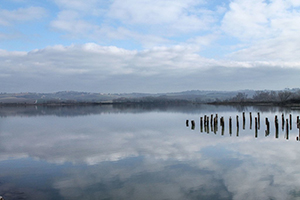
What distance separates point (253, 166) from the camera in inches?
534

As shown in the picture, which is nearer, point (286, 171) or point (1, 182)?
point (1, 182)

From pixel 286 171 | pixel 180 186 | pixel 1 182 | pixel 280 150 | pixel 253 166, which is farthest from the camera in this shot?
pixel 280 150

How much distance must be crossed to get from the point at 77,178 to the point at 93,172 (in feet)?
3.51

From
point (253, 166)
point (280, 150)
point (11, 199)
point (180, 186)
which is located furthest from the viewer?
point (280, 150)

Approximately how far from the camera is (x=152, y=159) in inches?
607

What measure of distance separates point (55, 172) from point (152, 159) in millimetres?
5400

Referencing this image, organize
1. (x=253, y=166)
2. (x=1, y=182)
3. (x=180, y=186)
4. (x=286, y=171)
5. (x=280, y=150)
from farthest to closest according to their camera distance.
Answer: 1. (x=280, y=150)
2. (x=253, y=166)
3. (x=286, y=171)
4. (x=1, y=182)
5. (x=180, y=186)

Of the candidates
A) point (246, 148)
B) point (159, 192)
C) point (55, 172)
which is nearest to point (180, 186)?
point (159, 192)

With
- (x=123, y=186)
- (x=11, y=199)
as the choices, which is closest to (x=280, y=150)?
(x=123, y=186)

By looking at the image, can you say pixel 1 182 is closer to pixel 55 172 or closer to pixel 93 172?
pixel 55 172

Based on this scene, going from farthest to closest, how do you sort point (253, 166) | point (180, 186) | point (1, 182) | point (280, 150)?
point (280, 150), point (253, 166), point (1, 182), point (180, 186)

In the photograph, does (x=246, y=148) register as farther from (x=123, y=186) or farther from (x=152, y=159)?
(x=123, y=186)

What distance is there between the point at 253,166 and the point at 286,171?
1.56 m

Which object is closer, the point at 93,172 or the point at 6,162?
the point at 93,172
